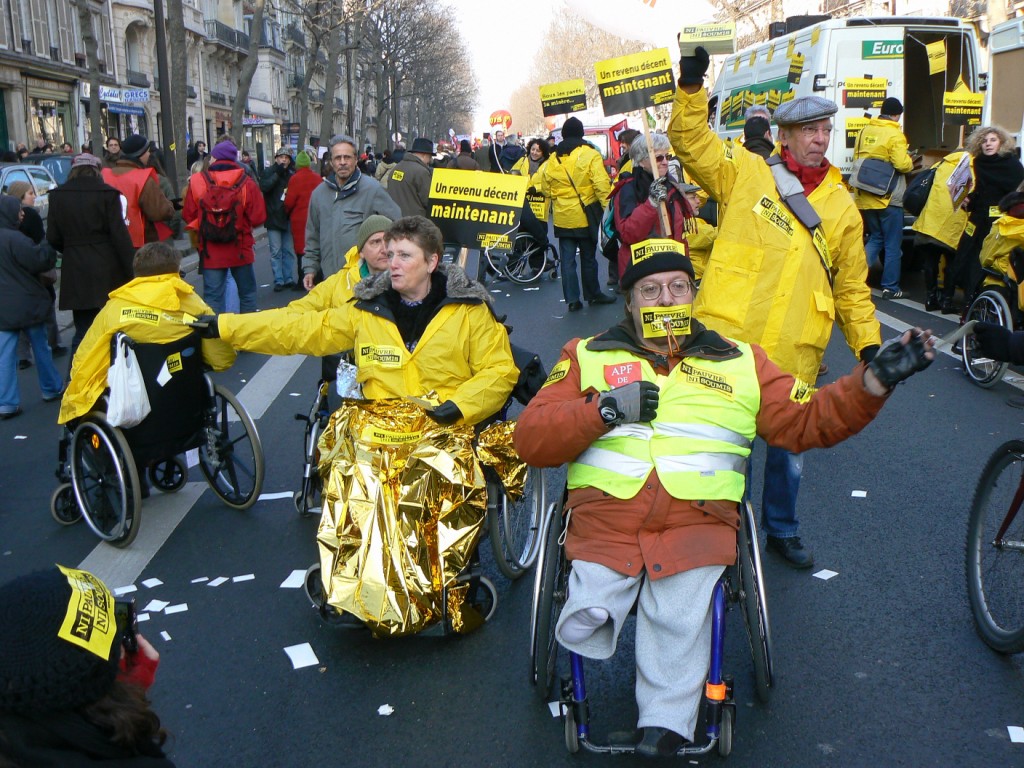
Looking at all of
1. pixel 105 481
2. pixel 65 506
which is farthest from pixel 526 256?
pixel 105 481

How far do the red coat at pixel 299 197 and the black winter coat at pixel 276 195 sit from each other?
279 millimetres

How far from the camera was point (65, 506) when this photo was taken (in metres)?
5.67

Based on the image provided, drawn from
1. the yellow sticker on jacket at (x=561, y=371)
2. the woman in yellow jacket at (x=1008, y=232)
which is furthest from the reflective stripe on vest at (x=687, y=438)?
the woman in yellow jacket at (x=1008, y=232)

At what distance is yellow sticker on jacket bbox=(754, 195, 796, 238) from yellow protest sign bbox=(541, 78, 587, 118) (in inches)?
495

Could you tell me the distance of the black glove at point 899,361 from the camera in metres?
3.01

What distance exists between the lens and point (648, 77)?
22.8 ft

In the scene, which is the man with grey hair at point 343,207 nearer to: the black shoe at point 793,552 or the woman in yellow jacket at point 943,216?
the black shoe at point 793,552

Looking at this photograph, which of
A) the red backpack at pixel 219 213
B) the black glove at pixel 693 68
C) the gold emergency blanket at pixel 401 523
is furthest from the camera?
the red backpack at pixel 219 213

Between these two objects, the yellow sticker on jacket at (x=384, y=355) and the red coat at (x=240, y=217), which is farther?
the red coat at (x=240, y=217)

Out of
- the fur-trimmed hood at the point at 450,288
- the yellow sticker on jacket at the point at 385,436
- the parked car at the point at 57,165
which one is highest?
the parked car at the point at 57,165

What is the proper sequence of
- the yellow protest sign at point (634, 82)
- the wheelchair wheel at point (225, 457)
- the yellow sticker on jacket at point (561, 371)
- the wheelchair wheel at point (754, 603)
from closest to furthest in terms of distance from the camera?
the wheelchair wheel at point (754, 603) → the yellow sticker on jacket at point (561, 371) → the wheelchair wheel at point (225, 457) → the yellow protest sign at point (634, 82)

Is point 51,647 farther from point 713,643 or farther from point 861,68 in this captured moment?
point 861,68

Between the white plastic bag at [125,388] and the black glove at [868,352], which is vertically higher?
the black glove at [868,352]

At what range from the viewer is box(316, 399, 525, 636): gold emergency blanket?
12.8 feet
